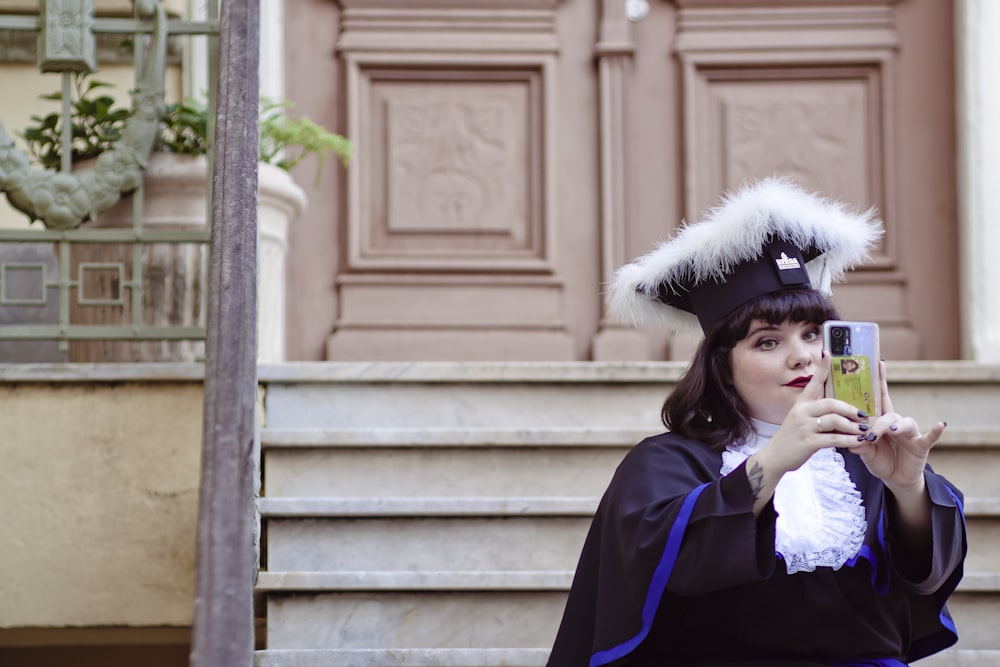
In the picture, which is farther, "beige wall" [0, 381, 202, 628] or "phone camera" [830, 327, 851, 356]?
"beige wall" [0, 381, 202, 628]

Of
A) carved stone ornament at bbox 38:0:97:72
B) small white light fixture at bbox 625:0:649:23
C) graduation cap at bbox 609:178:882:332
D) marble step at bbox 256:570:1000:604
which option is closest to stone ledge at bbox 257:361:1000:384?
marble step at bbox 256:570:1000:604

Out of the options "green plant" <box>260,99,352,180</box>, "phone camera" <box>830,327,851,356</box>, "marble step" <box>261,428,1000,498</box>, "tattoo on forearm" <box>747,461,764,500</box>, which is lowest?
"marble step" <box>261,428,1000,498</box>

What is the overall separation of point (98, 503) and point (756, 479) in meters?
1.77

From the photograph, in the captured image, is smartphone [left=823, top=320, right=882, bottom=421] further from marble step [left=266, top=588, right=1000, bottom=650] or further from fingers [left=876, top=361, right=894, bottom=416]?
marble step [left=266, top=588, right=1000, bottom=650]

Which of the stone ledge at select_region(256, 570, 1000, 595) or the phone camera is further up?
the phone camera

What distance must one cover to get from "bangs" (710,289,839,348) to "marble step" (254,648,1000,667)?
996 mm

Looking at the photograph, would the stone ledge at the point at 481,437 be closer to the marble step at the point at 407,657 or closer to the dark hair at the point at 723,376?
the marble step at the point at 407,657

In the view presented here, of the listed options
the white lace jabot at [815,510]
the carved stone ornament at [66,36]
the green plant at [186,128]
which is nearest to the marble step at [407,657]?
the white lace jabot at [815,510]

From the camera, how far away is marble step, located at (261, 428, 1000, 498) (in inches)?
123

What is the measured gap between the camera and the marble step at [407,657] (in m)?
2.80

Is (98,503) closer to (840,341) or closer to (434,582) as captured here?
(434,582)

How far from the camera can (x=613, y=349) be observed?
442 centimetres

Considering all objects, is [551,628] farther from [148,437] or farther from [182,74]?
[182,74]

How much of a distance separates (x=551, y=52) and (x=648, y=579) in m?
2.94
